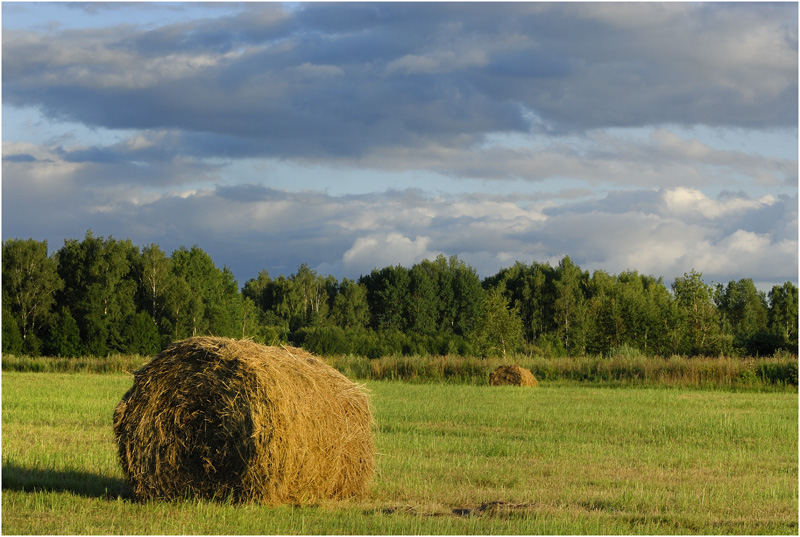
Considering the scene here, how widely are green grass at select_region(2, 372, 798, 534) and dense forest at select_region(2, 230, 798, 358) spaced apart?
1012 inches

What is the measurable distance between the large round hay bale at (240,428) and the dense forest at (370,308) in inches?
1351

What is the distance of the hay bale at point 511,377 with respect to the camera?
30.7m

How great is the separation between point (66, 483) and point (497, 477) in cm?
578

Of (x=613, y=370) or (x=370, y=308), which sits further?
(x=370, y=308)

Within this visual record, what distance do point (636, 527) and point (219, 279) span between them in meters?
70.6

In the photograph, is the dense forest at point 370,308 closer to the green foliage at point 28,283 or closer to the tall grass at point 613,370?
the green foliage at point 28,283

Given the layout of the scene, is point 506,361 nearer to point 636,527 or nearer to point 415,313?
point 636,527

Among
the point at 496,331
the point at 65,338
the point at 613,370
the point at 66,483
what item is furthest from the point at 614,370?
the point at 65,338

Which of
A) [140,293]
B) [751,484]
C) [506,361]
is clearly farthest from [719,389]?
[140,293]

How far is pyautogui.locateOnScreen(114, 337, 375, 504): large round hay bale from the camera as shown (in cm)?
920

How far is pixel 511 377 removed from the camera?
30.9m

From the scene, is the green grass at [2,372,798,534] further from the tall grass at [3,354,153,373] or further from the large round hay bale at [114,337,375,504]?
the tall grass at [3,354,153,373]

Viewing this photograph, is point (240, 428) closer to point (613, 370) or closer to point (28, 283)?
point (613, 370)

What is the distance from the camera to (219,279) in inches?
2990
